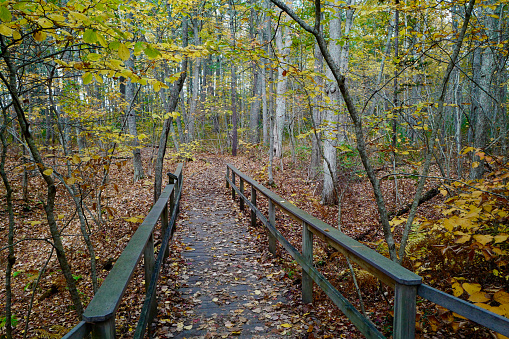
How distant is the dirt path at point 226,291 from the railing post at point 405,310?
1.42m

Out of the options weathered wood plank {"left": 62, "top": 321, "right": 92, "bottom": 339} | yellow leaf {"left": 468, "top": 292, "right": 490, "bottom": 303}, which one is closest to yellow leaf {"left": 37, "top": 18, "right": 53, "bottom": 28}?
weathered wood plank {"left": 62, "top": 321, "right": 92, "bottom": 339}

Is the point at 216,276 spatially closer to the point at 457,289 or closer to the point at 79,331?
the point at 457,289

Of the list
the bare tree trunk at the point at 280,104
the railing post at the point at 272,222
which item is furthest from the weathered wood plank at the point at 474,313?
the bare tree trunk at the point at 280,104

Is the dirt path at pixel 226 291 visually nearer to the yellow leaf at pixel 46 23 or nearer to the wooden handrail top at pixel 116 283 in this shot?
the wooden handrail top at pixel 116 283

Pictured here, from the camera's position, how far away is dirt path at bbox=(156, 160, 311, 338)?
131 inches

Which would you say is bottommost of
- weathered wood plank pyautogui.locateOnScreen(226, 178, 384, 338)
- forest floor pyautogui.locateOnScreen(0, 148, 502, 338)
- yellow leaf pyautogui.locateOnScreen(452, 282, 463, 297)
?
forest floor pyautogui.locateOnScreen(0, 148, 502, 338)

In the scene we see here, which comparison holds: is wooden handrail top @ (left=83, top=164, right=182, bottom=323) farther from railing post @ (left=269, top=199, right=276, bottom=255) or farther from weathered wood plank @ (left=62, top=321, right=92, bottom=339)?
railing post @ (left=269, top=199, right=276, bottom=255)

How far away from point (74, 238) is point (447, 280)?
8.92 metres

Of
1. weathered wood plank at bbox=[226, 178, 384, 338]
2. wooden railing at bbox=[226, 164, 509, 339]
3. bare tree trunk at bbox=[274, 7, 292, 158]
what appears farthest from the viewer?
bare tree trunk at bbox=[274, 7, 292, 158]

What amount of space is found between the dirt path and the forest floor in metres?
0.02

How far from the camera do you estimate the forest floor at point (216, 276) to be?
3482 millimetres

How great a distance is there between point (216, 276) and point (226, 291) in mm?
517

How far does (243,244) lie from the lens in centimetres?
611

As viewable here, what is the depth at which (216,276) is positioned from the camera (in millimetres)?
4703
